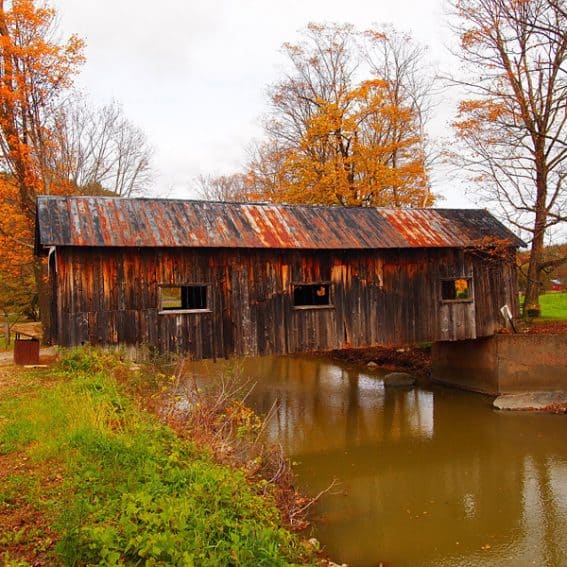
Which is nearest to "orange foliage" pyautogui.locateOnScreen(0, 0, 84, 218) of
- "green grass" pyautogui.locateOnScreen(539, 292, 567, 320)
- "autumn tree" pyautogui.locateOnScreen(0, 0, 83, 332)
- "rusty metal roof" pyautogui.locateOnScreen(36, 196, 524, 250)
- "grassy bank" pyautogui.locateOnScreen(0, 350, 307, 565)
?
"autumn tree" pyautogui.locateOnScreen(0, 0, 83, 332)

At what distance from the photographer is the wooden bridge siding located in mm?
10875

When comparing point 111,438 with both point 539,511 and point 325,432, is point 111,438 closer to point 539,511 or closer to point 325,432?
point 539,511

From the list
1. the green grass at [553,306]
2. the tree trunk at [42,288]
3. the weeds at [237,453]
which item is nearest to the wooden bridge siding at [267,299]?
the weeds at [237,453]

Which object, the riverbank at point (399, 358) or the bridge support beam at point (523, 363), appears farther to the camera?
the riverbank at point (399, 358)

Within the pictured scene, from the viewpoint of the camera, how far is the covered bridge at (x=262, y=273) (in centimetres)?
1090

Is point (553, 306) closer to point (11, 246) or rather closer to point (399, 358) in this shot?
point (399, 358)

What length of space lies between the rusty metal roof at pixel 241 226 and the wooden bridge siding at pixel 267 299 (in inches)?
15.1

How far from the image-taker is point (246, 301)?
40.0 feet

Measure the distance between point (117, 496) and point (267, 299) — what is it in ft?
25.6

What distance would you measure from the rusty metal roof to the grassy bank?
4495 millimetres

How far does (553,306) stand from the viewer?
71.3 ft

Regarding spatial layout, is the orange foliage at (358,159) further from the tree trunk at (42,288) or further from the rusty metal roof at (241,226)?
the tree trunk at (42,288)

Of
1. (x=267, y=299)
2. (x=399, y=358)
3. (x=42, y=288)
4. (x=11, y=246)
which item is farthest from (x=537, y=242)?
(x=11, y=246)

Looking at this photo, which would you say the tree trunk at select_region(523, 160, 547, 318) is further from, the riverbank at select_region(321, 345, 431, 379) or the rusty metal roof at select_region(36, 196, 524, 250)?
the riverbank at select_region(321, 345, 431, 379)
